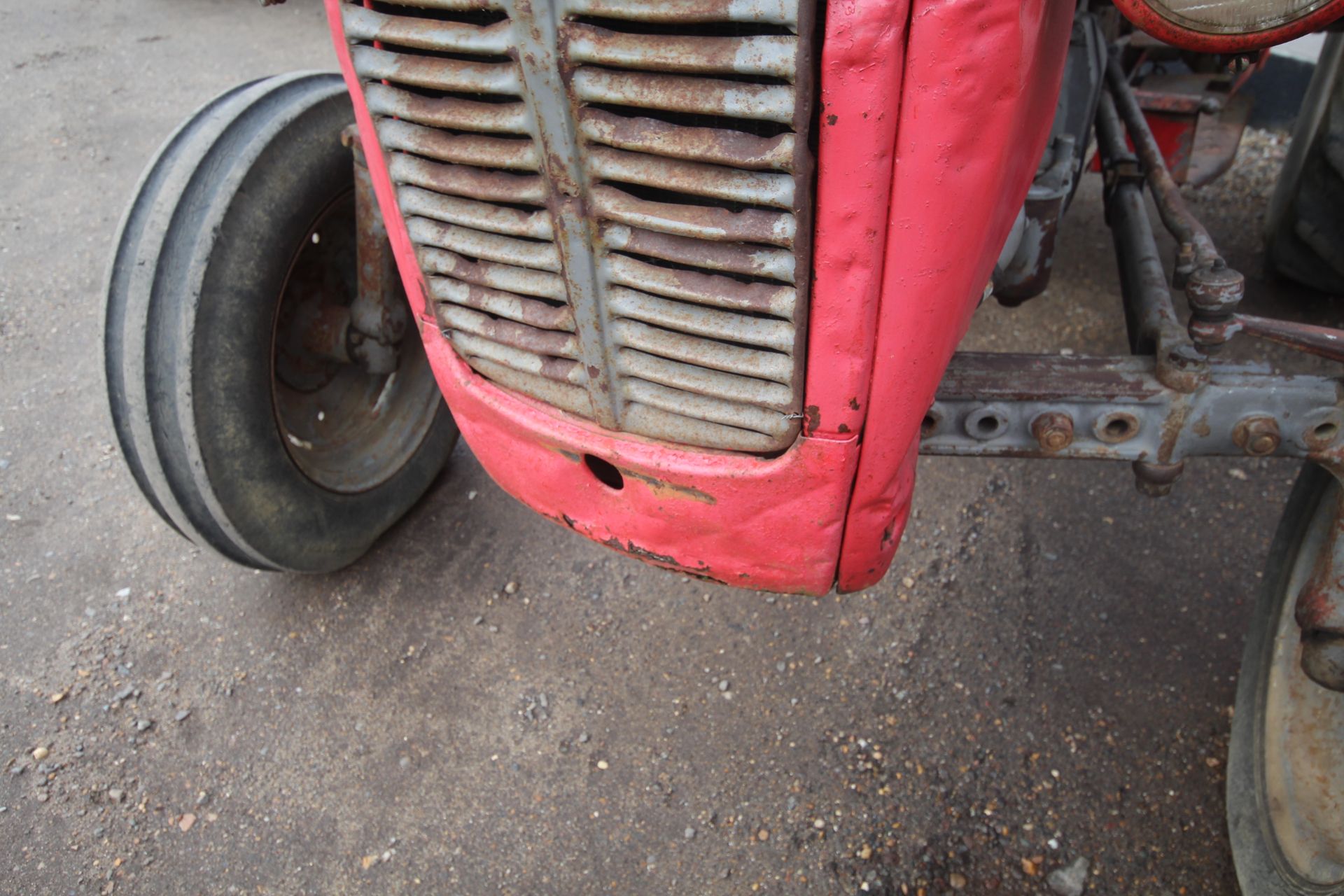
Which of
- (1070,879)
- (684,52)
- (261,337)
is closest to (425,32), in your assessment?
(684,52)

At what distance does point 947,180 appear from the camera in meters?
0.96

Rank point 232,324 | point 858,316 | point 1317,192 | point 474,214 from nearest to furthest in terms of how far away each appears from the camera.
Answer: point 858,316, point 474,214, point 232,324, point 1317,192

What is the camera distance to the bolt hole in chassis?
3.15ft

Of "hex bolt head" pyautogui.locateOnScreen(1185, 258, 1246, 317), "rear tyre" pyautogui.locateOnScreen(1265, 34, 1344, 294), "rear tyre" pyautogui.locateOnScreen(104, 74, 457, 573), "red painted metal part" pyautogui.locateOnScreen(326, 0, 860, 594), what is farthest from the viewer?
"rear tyre" pyautogui.locateOnScreen(1265, 34, 1344, 294)

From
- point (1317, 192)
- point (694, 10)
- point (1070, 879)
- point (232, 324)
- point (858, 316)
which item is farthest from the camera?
point (1317, 192)

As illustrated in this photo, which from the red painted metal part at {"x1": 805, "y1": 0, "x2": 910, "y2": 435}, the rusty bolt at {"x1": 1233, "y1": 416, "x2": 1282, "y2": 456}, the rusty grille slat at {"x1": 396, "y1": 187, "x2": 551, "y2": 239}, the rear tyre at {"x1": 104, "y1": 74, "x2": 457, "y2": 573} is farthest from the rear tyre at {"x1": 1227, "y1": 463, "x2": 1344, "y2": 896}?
the rear tyre at {"x1": 104, "y1": 74, "x2": 457, "y2": 573}

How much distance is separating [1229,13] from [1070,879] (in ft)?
4.66

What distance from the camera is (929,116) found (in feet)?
3.01

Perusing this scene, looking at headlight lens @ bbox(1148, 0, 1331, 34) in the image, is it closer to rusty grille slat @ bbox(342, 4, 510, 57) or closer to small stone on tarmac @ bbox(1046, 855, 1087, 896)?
rusty grille slat @ bbox(342, 4, 510, 57)

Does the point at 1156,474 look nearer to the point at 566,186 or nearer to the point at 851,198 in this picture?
the point at 851,198

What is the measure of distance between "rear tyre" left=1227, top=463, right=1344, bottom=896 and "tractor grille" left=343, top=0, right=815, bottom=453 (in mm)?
1125

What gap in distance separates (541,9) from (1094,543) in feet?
6.26

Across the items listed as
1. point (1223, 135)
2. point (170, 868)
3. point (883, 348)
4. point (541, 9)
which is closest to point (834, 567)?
point (883, 348)

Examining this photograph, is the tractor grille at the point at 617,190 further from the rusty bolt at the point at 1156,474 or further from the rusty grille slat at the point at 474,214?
the rusty bolt at the point at 1156,474
